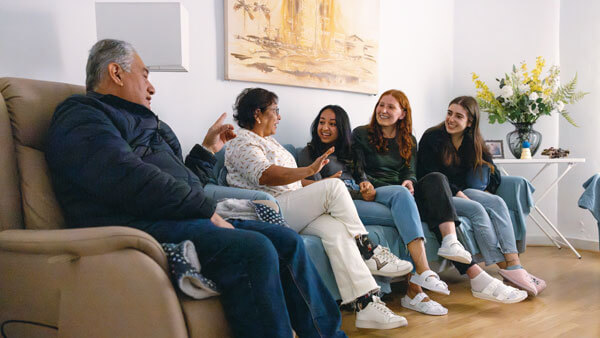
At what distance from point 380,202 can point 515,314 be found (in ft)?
2.97

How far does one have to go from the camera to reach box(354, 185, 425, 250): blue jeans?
104 inches

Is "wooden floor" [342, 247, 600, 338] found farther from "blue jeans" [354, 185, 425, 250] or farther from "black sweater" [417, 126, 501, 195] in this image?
"black sweater" [417, 126, 501, 195]

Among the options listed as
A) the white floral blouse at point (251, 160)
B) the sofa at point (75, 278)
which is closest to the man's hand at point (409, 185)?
the white floral blouse at point (251, 160)

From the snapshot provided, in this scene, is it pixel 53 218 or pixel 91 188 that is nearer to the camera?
pixel 91 188

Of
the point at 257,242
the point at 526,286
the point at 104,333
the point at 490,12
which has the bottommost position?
the point at 526,286

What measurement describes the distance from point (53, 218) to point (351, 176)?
188 cm

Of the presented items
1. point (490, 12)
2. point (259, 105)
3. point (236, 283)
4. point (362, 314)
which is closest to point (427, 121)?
point (490, 12)

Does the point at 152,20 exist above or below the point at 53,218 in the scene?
above

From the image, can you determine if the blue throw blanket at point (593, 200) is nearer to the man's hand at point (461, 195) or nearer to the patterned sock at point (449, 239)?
the man's hand at point (461, 195)

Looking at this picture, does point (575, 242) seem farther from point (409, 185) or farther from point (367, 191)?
point (367, 191)

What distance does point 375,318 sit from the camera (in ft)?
7.36

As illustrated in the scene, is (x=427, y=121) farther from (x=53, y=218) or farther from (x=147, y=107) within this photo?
(x=53, y=218)

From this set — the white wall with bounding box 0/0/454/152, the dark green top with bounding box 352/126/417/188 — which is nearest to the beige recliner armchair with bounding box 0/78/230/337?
the white wall with bounding box 0/0/454/152

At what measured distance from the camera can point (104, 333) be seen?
1300mm
